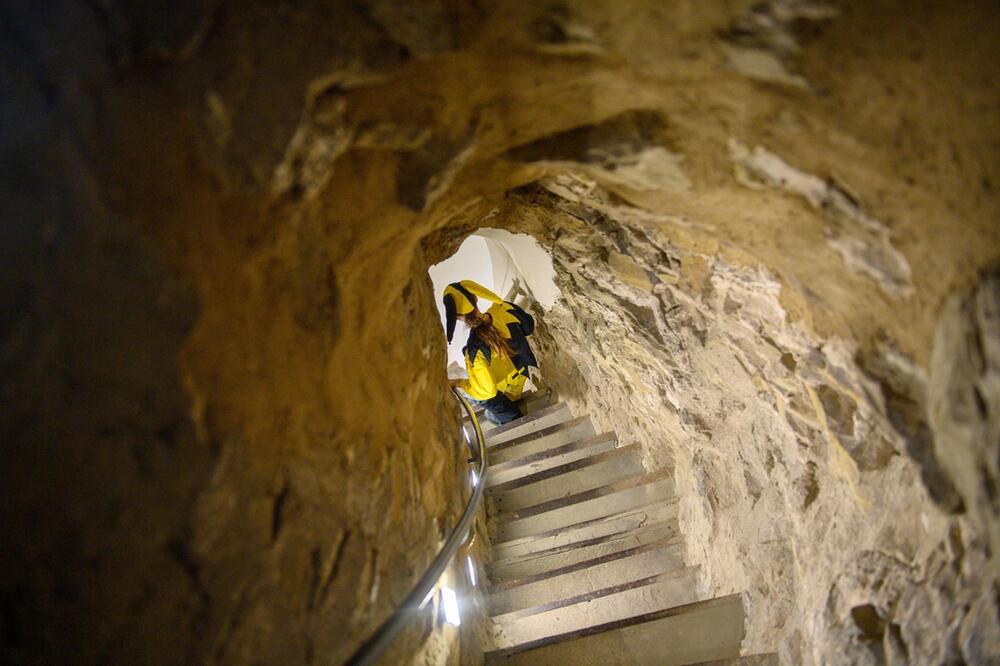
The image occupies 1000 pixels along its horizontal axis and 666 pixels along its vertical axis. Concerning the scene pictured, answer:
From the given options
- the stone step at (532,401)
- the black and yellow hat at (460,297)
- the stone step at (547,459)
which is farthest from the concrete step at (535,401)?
the black and yellow hat at (460,297)

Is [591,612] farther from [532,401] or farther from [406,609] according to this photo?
[532,401]

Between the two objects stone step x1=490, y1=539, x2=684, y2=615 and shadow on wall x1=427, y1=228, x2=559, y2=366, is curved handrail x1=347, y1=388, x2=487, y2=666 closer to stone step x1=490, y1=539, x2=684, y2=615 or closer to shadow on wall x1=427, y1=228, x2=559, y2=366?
stone step x1=490, y1=539, x2=684, y2=615

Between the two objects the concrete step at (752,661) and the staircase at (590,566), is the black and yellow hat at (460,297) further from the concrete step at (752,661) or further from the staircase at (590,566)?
the concrete step at (752,661)

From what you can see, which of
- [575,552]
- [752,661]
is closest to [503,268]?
[575,552]

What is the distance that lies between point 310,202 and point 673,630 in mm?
1858

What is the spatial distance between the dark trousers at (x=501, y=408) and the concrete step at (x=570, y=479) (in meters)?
1.00

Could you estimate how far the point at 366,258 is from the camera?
55.1 inches

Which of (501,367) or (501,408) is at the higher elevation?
(501,367)

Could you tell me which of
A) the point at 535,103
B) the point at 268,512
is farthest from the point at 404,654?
the point at 535,103

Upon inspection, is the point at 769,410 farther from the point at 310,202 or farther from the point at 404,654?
the point at 310,202

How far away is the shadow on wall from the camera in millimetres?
3404

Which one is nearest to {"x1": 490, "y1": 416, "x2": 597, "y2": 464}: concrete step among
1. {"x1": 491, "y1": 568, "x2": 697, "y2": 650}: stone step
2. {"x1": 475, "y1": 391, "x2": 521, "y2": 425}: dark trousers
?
{"x1": 475, "y1": 391, "x2": 521, "y2": 425}: dark trousers

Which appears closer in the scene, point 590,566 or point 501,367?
point 590,566

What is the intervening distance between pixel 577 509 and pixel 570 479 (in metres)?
0.25
